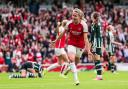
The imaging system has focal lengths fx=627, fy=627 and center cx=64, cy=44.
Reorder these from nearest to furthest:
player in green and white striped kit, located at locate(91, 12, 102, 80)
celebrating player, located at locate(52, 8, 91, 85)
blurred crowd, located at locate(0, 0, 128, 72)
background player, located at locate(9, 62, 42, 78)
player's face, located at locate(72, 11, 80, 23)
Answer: player's face, located at locate(72, 11, 80, 23) < celebrating player, located at locate(52, 8, 91, 85) < player in green and white striped kit, located at locate(91, 12, 102, 80) < background player, located at locate(9, 62, 42, 78) < blurred crowd, located at locate(0, 0, 128, 72)

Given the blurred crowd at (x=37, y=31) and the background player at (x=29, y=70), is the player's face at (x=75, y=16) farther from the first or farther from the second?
the blurred crowd at (x=37, y=31)

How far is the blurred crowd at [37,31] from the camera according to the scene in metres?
38.4

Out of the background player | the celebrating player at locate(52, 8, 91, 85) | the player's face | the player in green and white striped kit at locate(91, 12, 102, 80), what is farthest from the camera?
the background player

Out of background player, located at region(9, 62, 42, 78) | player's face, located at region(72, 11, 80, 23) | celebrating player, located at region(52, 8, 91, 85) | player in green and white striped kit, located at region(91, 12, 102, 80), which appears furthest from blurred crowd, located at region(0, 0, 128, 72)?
player's face, located at region(72, 11, 80, 23)

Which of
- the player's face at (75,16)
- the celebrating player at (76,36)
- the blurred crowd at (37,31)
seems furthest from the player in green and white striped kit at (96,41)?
the blurred crowd at (37,31)

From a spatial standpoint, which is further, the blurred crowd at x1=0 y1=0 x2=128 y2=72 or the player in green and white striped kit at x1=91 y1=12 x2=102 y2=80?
the blurred crowd at x1=0 y1=0 x2=128 y2=72

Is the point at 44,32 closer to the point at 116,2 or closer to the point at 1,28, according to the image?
the point at 1,28

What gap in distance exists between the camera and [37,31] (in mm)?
42125

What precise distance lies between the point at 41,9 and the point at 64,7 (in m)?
1.70

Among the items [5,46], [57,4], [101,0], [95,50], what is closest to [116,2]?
[101,0]

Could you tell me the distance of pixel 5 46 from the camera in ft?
128

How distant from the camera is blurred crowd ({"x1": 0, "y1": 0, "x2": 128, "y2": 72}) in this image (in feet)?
126

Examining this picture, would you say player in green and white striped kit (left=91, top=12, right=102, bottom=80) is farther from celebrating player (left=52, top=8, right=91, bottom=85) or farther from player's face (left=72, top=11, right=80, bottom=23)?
player's face (left=72, top=11, right=80, bottom=23)

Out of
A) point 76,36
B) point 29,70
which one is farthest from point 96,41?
point 76,36
